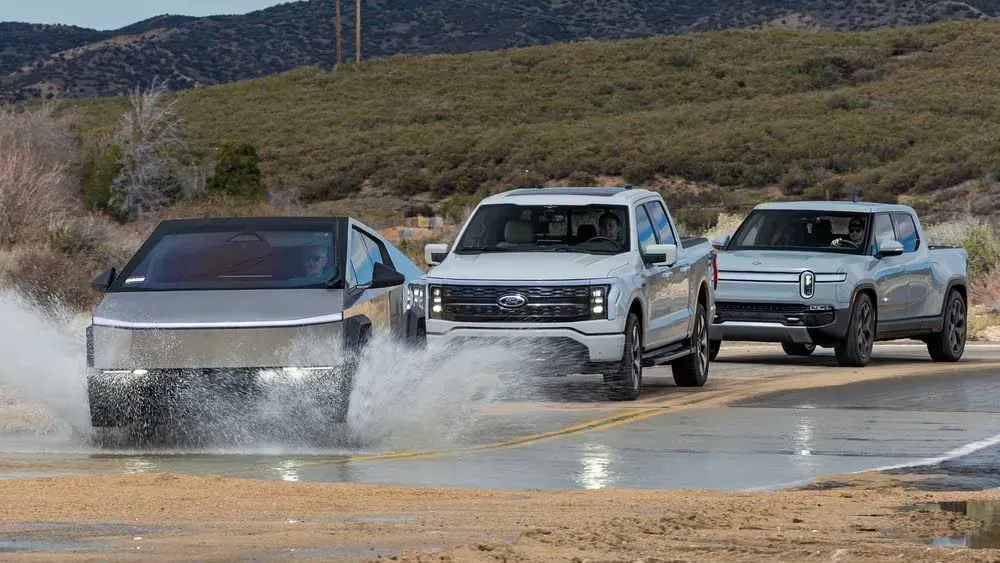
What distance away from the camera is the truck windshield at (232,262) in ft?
44.3

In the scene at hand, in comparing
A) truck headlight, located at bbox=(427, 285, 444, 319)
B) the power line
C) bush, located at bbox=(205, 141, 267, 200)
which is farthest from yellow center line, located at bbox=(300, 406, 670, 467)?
the power line

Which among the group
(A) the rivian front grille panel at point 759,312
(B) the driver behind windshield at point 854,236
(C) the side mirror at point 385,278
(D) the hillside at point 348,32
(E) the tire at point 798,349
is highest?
(D) the hillside at point 348,32

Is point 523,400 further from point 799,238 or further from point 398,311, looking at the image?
point 799,238

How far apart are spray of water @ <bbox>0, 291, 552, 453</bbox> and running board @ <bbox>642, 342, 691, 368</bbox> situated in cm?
147

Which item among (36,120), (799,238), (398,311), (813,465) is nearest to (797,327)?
(799,238)

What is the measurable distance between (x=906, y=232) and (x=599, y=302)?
282 inches

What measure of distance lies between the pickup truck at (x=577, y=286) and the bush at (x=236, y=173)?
40068 millimetres

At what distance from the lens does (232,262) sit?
1392 centimetres

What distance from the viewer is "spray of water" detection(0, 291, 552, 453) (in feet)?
41.3

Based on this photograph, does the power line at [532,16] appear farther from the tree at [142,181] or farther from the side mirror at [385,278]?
the side mirror at [385,278]

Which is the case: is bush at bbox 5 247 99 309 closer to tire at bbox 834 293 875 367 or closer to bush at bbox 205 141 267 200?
tire at bbox 834 293 875 367

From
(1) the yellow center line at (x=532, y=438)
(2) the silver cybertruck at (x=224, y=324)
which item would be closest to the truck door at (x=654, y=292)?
(1) the yellow center line at (x=532, y=438)

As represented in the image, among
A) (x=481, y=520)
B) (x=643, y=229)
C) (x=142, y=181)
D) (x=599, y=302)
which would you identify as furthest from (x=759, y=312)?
(x=142, y=181)

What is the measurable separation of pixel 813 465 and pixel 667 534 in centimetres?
349
